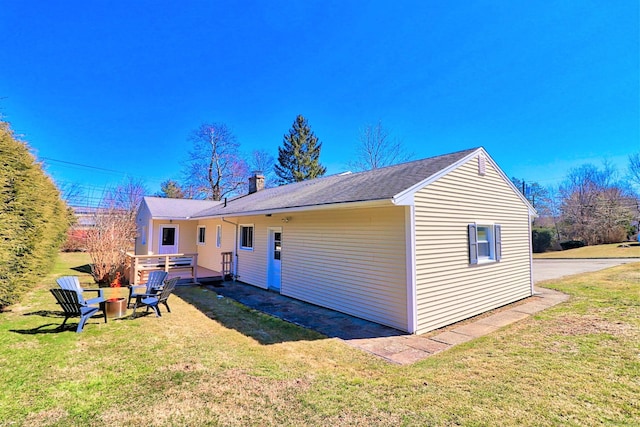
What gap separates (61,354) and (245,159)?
28739 millimetres

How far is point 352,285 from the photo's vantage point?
7020 mm

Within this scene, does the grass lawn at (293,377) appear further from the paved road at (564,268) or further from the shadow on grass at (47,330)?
the paved road at (564,268)

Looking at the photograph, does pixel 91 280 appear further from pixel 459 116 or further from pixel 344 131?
pixel 459 116

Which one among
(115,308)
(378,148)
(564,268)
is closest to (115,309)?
(115,308)

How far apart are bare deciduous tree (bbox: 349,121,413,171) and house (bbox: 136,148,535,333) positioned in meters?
14.6

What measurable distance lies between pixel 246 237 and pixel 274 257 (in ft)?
7.39

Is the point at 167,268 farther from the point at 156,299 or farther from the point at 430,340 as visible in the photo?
the point at 430,340

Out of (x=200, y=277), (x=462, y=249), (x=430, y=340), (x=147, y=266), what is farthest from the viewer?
(x=200, y=277)

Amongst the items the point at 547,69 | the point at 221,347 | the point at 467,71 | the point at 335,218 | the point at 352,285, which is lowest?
the point at 221,347

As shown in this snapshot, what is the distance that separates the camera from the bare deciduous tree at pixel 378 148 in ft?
76.6

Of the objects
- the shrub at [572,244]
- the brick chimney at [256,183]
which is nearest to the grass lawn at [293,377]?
the brick chimney at [256,183]

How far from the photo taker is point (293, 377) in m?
3.93

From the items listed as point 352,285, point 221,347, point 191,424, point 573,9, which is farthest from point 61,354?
point 573,9

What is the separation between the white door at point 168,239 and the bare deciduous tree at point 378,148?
1488cm
